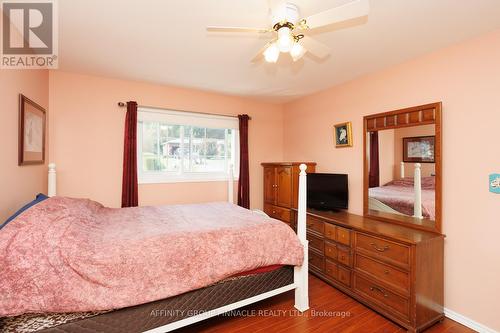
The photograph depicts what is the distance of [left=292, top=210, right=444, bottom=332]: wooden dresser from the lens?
6.72 feet

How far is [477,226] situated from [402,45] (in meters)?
1.76

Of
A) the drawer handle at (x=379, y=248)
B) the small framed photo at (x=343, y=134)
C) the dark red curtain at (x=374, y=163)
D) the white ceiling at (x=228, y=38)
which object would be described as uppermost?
the white ceiling at (x=228, y=38)

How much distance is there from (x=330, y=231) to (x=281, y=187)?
3.79 feet

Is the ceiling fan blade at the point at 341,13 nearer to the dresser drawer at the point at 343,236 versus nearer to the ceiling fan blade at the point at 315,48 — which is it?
the ceiling fan blade at the point at 315,48

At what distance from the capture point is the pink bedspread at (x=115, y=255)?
4.57ft

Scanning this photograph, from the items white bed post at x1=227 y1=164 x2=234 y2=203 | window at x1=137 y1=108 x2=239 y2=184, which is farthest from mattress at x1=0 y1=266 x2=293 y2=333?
window at x1=137 y1=108 x2=239 y2=184

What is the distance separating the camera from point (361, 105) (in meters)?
3.11

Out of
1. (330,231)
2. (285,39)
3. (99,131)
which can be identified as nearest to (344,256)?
(330,231)

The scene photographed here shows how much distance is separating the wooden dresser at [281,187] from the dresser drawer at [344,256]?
1.00 meters

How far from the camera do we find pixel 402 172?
2.64 m

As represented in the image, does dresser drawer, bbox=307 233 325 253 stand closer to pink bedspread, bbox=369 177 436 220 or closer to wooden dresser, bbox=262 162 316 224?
wooden dresser, bbox=262 162 316 224

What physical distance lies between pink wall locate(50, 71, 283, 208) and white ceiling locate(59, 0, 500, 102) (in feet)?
0.79

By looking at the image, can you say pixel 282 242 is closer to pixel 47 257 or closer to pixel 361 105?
pixel 47 257

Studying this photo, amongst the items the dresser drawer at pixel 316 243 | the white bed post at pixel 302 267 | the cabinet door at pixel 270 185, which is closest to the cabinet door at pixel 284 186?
the cabinet door at pixel 270 185
